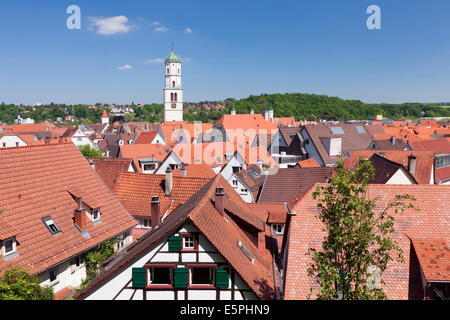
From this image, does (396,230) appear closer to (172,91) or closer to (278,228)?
(278,228)

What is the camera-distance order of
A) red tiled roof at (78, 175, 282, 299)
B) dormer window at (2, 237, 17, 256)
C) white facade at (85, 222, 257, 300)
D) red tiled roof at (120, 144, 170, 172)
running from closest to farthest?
red tiled roof at (78, 175, 282, 299) < white facade at (85, 222, 257, 300) < dormer window at (2, 237, 17, 256) < red tiled roof at (120, 144, 170, 172)

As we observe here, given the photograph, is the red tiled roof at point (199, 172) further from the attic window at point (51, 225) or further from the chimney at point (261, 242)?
the attic window at point (51, 225)

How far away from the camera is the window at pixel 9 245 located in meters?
14.4

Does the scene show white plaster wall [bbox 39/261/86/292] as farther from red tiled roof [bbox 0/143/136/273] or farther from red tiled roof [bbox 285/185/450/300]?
red tiled roof [bbox 285/185/450/300]

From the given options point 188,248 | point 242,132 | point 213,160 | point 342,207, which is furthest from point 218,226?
point 242,132

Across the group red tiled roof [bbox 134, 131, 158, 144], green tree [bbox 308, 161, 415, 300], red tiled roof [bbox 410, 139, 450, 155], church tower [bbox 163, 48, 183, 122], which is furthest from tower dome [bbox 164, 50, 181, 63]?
green tree [bbox 308, 161, 415, 300]

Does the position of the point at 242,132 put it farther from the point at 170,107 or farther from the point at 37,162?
the point at 37,162

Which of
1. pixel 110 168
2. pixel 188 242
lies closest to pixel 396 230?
pixel 188 242

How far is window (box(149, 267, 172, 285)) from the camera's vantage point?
13.2m

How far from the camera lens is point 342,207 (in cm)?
858

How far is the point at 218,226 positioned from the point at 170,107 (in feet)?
337

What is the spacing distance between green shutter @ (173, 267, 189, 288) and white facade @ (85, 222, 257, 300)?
22 cm

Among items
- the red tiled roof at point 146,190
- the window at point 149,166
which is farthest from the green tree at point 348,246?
the window at point 149,166

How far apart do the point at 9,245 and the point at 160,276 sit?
6157mm
